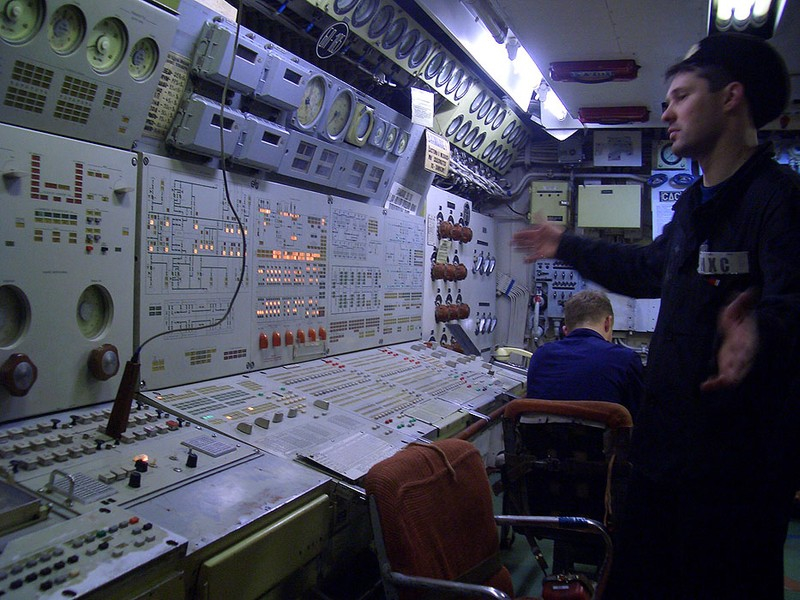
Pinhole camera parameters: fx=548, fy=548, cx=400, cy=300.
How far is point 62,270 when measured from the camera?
165cm

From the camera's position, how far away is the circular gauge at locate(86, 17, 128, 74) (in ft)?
5.55

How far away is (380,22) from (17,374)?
2497 mm

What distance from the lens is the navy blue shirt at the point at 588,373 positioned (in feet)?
7.45

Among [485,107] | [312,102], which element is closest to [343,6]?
[312,102]

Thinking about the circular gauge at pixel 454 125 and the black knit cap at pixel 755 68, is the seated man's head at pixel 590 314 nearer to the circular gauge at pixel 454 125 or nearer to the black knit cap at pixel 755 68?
the black knit cap at pixel 755 68

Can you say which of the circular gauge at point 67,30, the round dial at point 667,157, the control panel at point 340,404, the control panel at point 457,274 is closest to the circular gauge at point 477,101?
the control panel at point 457,274

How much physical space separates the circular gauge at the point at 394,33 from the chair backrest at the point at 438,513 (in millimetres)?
2452

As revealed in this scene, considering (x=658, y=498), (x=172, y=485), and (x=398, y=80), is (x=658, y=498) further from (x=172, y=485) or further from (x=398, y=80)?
(x=398, y=80)

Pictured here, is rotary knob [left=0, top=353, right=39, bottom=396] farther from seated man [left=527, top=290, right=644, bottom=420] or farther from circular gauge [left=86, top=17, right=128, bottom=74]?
seated man [left=527, top=290, right=644, bottom=420]

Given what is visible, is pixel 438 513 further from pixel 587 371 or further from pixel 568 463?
pixel 587 371

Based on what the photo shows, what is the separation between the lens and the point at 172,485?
134 cm

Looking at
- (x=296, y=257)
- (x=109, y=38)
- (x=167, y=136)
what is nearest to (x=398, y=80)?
(x=296, y=257)

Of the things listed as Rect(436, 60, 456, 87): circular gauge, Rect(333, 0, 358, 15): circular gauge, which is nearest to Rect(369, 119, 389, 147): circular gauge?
Rect(333, 0, 358, 15): circular gauge

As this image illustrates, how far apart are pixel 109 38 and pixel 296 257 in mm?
1174
